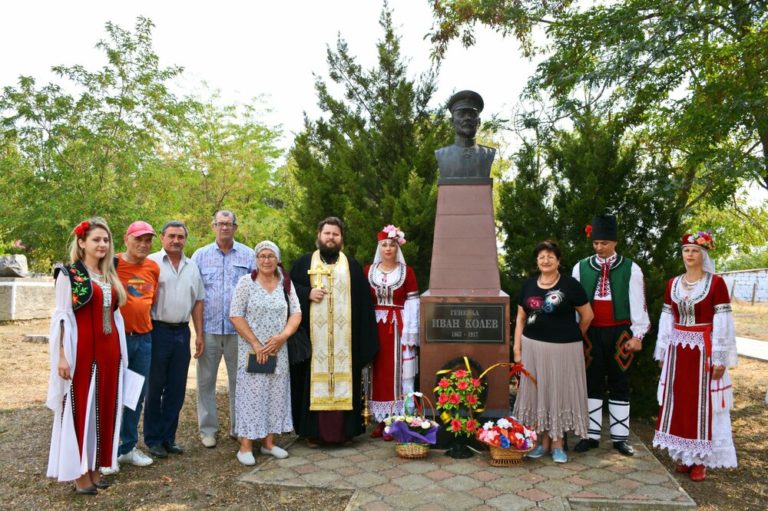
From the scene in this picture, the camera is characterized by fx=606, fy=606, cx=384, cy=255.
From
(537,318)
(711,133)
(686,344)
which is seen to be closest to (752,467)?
(686,344)

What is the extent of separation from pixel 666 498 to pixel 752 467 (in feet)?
5.50

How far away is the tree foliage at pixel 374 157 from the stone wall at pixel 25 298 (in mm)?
8003

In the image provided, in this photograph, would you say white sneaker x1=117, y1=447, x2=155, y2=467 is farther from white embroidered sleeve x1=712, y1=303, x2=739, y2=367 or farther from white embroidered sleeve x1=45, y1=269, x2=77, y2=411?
white embroidered sleeve x1=712, y1=303, x2=739, y2=367

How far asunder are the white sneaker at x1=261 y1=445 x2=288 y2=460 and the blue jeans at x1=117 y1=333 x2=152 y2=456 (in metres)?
0.99

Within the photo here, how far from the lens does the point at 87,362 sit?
390 centimetres

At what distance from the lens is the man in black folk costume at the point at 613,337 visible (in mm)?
4926

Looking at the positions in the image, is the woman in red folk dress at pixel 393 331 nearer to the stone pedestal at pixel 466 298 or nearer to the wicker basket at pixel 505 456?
the stone pedestal at pixel 466 298

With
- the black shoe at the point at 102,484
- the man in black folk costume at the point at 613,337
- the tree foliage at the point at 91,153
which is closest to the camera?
the black shoe at the point at 102,484

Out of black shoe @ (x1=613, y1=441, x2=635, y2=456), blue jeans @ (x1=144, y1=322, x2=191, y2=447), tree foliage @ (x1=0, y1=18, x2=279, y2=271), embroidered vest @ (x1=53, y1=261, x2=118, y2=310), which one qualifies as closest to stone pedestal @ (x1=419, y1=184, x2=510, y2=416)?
black shoe @ (x1=613, y1=441, x2=635, y2=456)

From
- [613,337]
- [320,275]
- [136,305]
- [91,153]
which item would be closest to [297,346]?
[320,275]

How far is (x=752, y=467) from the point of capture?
4984 millimetres

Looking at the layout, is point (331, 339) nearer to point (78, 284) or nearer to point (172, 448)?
point (172, 448)

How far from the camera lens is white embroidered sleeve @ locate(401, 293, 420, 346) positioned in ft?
17.4

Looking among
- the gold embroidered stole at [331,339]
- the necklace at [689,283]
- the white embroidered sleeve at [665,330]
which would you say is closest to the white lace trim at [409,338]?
the gold embroidered stole at [331,339]
